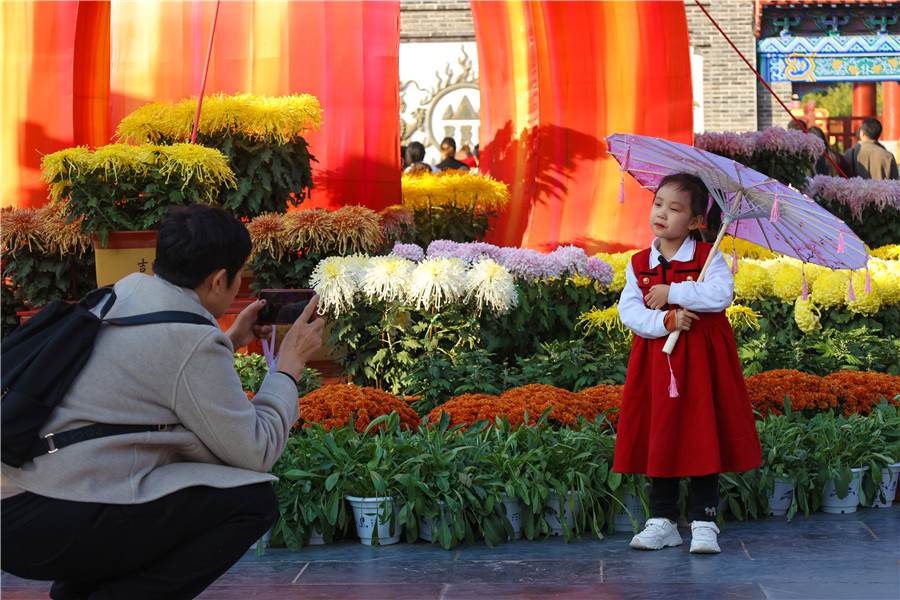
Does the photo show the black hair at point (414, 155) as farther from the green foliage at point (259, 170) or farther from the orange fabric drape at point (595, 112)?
the green foliage at point (259, 170)

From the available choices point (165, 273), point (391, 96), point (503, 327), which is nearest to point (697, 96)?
point (391, 96)

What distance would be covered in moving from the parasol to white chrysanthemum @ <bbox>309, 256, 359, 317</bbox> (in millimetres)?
1926

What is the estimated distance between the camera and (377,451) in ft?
13.4

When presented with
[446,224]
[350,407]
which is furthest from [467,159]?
[350,407]

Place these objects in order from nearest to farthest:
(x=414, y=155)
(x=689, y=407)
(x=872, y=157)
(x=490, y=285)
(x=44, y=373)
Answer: (x=44, y=373)
(x=689, y=407)
(x=490, y=285)
(x=872, y=157)
(x=414, y=155)

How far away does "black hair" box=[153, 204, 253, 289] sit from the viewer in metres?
2.43

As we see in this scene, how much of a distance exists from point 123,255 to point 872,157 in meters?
8.26

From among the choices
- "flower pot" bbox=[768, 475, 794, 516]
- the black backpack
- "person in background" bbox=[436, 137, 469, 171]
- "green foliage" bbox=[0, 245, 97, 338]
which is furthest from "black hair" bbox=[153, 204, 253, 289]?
"person in background" bbox=[436, 137, 469, 171]

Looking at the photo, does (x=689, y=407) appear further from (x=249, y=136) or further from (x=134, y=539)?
(x=249, y=136)

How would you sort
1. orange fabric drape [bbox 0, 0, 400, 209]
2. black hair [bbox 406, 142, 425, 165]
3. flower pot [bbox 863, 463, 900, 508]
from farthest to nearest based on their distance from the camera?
black hair [bbox 406, 142, 425, 165], orange fabric drape [bbox 0, 0, 400, 209], flower pot [bbox 863, 463, 900, 508]

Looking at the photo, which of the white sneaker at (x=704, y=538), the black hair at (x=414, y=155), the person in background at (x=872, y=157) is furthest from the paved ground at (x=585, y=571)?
the black hair at (x=414, y=155)

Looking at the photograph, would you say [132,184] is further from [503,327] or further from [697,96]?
[697,96]

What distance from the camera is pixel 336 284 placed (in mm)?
5633

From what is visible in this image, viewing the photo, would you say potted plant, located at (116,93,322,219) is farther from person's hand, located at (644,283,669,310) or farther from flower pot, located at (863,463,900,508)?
flower pot, located at (863,463,900,508)
